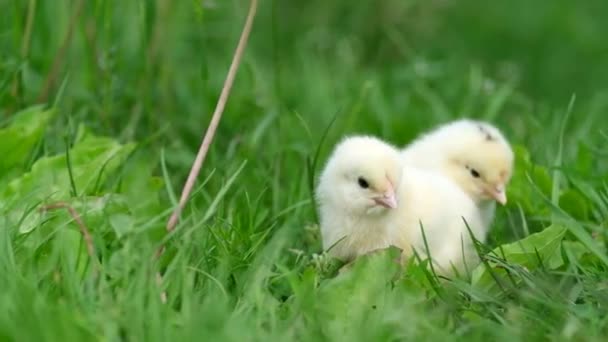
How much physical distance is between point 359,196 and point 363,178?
0.21ft

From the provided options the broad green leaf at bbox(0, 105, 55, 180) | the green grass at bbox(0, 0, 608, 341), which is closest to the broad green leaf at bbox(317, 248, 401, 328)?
the green grass at bbox(0, 0, 608, 341)

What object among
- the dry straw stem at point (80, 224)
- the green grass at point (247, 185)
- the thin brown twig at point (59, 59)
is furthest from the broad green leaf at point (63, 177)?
the thin brown twig at point (59, 59)

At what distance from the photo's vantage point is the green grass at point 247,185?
3107 mm

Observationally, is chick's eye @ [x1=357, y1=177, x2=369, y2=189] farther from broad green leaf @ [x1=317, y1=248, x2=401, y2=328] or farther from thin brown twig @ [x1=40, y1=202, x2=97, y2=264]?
thin brown twig @ [x1=40, y1=202, x2=97, y2=264]

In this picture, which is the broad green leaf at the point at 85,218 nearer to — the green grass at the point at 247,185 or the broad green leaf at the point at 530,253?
the green grass at the point at 247,185

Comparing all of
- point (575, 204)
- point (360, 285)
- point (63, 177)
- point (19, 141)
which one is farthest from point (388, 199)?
point (19, 141)

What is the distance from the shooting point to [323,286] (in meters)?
3.36

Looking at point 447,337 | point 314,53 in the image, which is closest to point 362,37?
point 314,53

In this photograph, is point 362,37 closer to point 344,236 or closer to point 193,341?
point 344,236

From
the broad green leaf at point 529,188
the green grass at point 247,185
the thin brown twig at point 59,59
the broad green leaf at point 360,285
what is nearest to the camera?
the green grass at point 247,185

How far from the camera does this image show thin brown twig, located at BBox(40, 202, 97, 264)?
10.7ft

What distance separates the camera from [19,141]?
4125 millimetres

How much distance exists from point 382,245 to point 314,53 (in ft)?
10.4

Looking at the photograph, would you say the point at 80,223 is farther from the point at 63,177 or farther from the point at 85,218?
the point at 63,177
